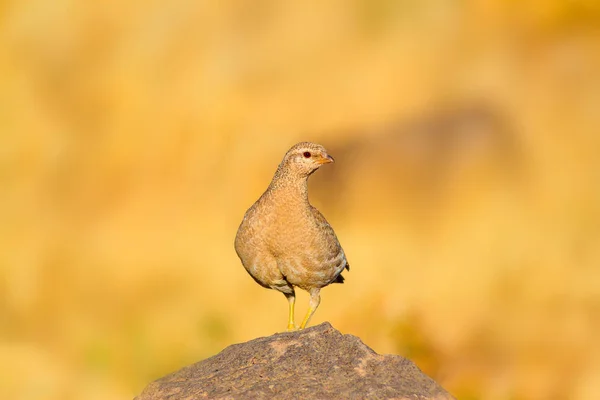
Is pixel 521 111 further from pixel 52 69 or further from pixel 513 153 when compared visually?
pixel 52 69

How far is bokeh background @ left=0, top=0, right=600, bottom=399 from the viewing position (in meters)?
20.5

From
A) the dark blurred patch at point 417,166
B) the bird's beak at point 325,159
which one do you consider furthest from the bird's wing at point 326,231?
the dark blurred patch at point 417,166

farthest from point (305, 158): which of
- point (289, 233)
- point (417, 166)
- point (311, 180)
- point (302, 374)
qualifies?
point (417, 166)

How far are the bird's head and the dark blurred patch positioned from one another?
9.18 m

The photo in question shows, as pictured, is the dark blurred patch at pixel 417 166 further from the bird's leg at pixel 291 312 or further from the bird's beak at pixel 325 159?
the bird's beak at pixel 325 159

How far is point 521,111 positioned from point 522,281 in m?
3.99

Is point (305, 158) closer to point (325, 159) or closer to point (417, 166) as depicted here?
point (325, 159)

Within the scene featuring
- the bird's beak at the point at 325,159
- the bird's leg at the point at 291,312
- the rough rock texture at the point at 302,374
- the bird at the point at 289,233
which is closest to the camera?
the rough rock texture at the point at 302,374

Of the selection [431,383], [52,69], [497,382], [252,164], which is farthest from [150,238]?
[431,383]

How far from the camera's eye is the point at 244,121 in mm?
23062

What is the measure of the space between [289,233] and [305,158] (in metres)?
0.95

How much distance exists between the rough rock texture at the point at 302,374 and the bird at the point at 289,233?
2.01 m

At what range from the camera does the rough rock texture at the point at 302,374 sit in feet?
29.7

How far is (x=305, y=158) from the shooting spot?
12.3 m
